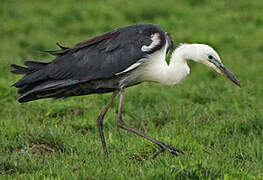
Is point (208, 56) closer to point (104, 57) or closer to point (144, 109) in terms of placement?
point (104, 57)

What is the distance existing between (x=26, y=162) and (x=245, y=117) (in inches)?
110

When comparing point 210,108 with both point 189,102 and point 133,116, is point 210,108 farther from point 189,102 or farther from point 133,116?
point 133,116

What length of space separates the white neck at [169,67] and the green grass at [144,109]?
67 cm

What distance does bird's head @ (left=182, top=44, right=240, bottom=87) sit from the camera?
5.52 metres

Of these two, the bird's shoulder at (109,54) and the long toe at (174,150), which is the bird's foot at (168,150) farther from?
the bird's shoulder at (109,54)

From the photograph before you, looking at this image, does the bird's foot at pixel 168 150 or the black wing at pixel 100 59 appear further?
the black wing at pixel 100 59

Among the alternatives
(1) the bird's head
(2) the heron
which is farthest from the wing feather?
(1) the bird's head

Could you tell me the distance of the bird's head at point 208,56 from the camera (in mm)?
5520

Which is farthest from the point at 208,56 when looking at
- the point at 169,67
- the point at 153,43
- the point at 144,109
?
the point at 144,109

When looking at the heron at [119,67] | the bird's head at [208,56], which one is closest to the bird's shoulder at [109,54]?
the heron at [119,67]

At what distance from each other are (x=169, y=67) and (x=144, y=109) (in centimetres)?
197

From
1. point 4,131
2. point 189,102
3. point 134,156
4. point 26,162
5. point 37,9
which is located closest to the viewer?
point 26,162

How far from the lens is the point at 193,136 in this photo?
604 cm

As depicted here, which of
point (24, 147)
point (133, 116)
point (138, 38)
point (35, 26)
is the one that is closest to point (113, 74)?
point (138, 38)
